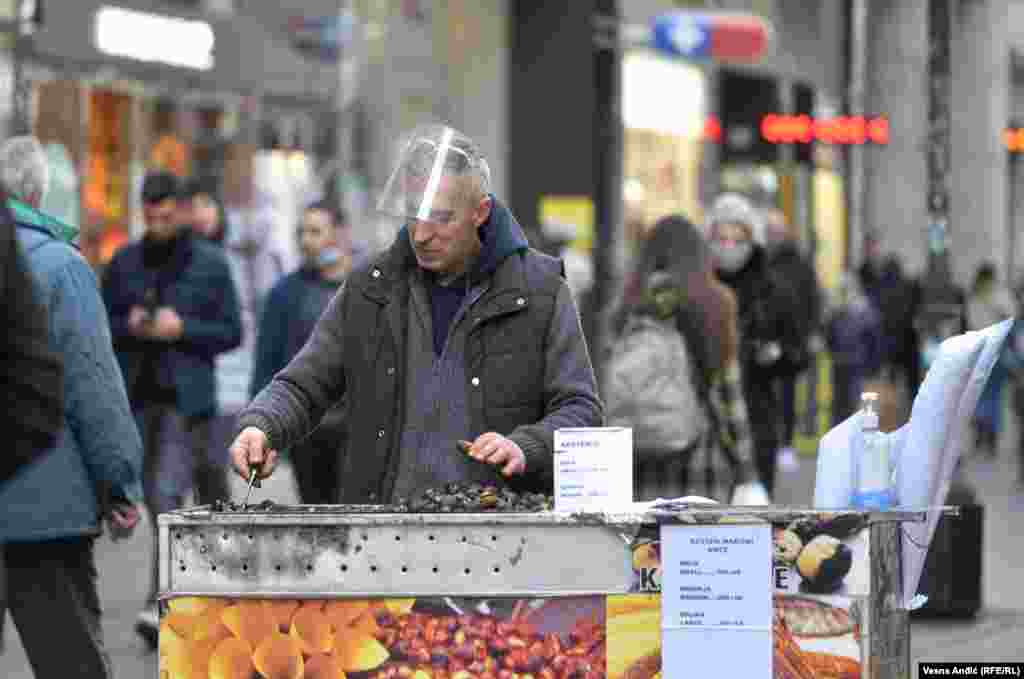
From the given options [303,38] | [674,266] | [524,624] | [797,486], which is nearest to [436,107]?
[303,38]

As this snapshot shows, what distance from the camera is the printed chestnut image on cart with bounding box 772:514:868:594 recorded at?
205 inches

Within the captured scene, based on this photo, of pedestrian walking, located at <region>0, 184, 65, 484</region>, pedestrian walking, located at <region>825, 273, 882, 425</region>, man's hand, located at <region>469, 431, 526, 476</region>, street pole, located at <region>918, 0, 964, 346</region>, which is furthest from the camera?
pedestrian walking, located at <region>825, 273, 882, 425</region>

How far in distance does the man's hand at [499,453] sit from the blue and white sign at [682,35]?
18324mm

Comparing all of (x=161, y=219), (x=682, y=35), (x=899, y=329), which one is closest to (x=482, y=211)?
(x=161, y=219)

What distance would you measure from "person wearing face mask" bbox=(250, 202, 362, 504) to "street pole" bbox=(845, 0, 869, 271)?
16904 millimetres

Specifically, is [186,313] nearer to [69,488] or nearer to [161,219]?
[161,219]

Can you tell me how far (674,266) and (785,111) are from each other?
26328mm

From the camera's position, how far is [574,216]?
24078 mm

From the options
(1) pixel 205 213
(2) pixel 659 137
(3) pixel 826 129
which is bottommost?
(1) pixel 205 213

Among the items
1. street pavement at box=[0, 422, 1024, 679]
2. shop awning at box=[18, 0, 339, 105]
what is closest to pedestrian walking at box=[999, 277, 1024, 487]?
street pavement at box=[0, 422, 1024, 679]

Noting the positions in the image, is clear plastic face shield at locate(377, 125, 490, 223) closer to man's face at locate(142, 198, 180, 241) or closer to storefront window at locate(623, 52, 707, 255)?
man's face at locate(142, 198, 180, 241)

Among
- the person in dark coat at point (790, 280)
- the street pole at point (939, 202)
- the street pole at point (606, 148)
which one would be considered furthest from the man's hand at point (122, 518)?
the street pole at point (606, 148)

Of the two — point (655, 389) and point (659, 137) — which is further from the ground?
point (659, 137)

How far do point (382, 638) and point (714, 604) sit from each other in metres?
0.67
